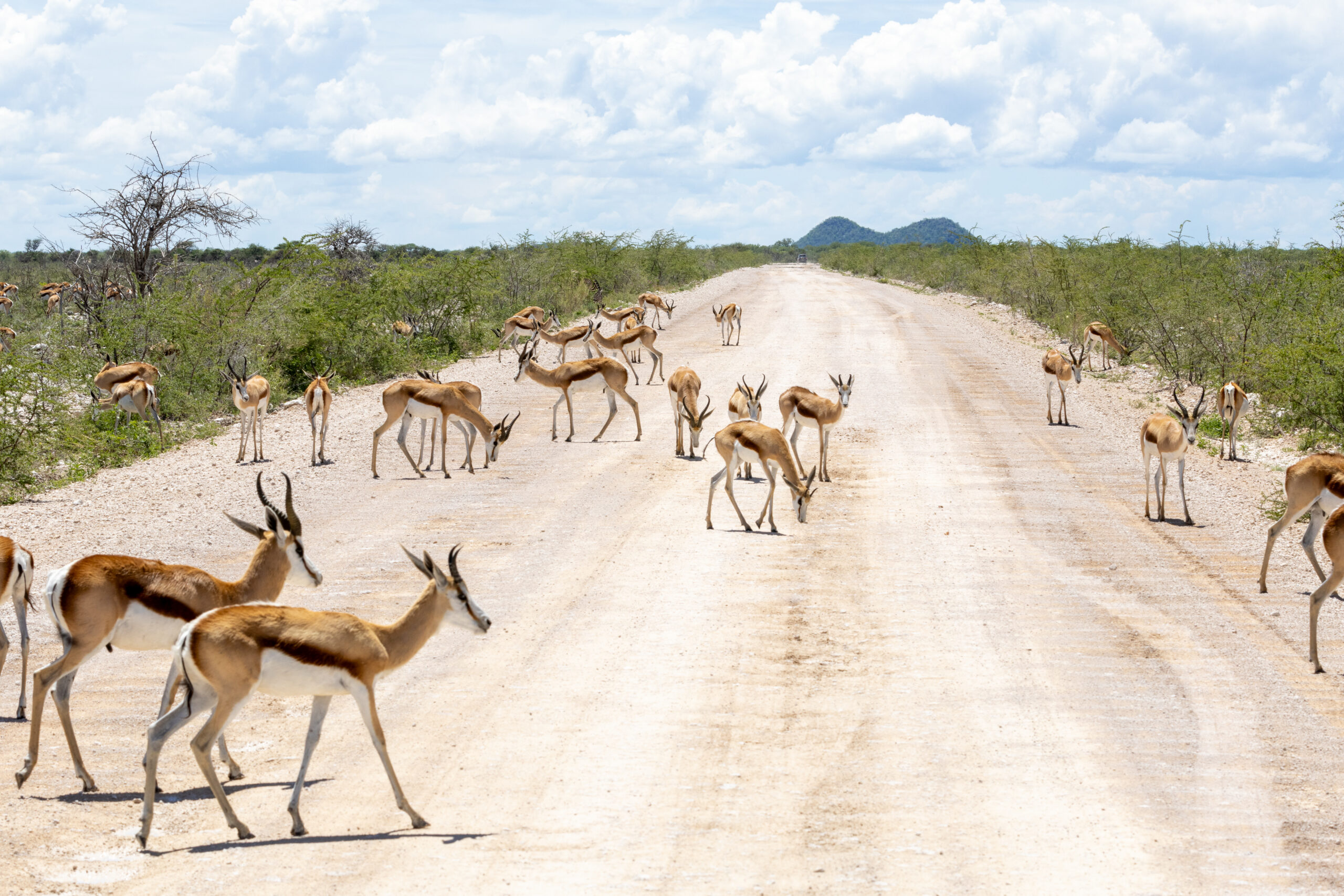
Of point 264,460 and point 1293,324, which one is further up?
point 1293,324

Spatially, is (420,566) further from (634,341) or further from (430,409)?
(634,341)

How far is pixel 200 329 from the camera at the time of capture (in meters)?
22.8

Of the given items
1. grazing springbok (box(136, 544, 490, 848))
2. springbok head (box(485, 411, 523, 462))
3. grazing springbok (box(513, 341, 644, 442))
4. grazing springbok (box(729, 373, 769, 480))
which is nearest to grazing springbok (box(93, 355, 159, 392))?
grazing springbok (box(513, 341, 644, 442))

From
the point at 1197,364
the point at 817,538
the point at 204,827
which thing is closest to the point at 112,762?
the point at 204,827

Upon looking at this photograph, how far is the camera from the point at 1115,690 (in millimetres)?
7969

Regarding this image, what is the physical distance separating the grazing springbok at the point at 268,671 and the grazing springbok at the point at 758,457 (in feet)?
23.9

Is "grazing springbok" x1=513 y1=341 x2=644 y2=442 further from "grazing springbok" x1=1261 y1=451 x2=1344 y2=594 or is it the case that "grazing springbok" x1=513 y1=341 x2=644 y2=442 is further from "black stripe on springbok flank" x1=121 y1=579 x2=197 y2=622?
"black stripe on springbok flank" x1=121 y1=579 x2=197 y2=622

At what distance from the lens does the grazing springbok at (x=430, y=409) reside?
16.3 meters

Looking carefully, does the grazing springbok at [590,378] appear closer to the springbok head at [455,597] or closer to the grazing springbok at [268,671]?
the springbok head at [455,597]

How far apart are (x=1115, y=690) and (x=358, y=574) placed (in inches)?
251

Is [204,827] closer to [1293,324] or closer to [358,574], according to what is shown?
[358,574]

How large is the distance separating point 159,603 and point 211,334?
681 inches

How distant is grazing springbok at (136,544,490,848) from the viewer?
565 centimetres

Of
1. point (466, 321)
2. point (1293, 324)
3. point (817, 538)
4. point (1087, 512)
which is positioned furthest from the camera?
point (466, 321)
